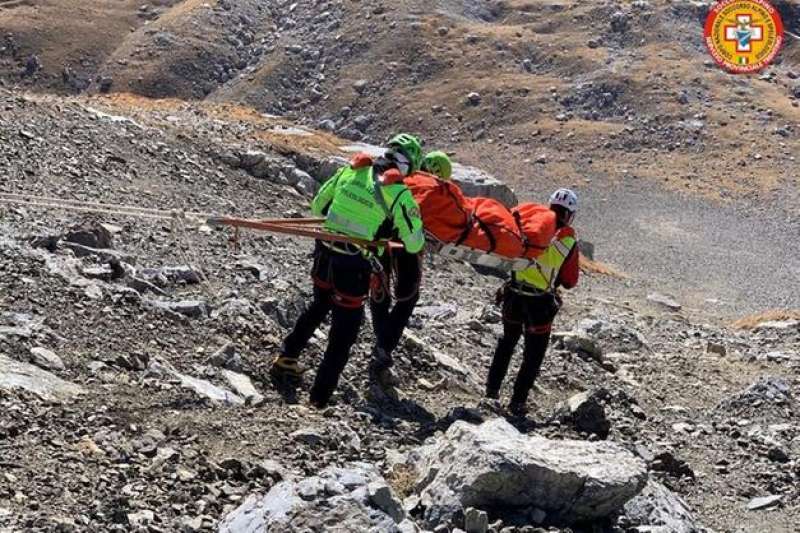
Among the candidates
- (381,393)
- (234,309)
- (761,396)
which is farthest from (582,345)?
(234,309)

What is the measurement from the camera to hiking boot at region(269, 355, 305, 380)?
891cm

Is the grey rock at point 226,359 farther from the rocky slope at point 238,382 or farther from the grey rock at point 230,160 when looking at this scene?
the grey rock at point 230,160

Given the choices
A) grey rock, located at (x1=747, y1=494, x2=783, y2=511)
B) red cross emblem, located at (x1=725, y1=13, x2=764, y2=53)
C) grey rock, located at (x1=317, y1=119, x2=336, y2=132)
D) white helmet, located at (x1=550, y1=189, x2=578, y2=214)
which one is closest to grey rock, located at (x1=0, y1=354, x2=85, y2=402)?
white helmet, located at (x1=550, y1=189, x2=578, y2=214)

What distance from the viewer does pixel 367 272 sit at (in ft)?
27.2

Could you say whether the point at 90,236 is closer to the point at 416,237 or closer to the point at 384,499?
the point at 416,237

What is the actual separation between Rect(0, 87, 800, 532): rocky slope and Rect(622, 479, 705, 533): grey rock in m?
0.02

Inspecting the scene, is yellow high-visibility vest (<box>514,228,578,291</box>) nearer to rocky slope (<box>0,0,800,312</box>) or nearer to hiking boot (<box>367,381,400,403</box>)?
hiking boot (<box>367,381,400,403</box>)

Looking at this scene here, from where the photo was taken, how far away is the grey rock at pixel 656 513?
21.5ft

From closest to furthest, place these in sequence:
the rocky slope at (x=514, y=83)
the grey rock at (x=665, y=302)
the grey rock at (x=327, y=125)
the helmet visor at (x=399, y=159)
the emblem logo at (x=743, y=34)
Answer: the helmet visor at (x=399, y=159), the grey rock at (x=665, y=302), the rocky slope at (x=514, y=83), the grey rock at (x=327, y=125), the emblem logo at (x=743, y=34)

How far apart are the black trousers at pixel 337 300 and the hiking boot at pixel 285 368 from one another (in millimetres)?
409

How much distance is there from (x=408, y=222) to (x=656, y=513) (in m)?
2.69

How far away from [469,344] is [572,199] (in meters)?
3.71

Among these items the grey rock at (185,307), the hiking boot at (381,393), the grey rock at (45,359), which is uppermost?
the grey rock at (45,359)

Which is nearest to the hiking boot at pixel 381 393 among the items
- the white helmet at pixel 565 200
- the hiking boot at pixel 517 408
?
the hiking boot at pixel 517 408
